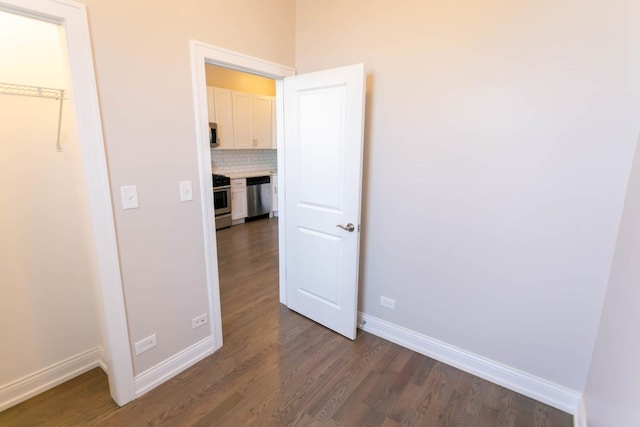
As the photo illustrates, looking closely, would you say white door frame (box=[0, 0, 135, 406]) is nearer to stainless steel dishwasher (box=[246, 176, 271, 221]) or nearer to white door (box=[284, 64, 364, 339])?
white door (box=[284, 64, 364, 339])

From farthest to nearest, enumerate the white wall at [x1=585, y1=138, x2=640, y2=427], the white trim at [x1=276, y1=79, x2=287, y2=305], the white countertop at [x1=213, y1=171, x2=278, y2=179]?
1. the white countertop at [x1=213, y1=171, x2=278, y2=179]
2. the white trim at [x1=276, y1=79, x2=287, y2=305]
3. the white wall at [x1=585, y1=138, x2=640, y2=427]

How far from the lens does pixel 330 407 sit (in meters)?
1.88

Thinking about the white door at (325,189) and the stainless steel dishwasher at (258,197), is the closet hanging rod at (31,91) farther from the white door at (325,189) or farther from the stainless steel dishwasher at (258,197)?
the stainless steel dishwasher at (258,197)

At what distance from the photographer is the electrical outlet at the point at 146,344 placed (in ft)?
6.29

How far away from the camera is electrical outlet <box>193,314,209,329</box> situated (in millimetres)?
2227

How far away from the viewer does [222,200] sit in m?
5.38

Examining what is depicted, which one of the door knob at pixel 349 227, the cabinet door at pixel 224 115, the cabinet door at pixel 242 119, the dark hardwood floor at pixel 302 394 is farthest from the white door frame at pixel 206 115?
the cabinet door at pixel 242 119

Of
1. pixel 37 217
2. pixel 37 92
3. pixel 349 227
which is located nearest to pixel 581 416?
pixel 349 227

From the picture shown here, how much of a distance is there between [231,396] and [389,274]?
1.40 m

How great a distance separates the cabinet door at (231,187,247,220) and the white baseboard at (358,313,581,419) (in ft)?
12.3

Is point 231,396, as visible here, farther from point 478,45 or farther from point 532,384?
point 478,45

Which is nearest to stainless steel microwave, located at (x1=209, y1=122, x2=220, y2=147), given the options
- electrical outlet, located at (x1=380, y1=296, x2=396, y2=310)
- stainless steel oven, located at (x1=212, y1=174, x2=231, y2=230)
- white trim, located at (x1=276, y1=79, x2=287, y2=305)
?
stainless steel oven, located at (x1=212, y1=174, x2=231, y2=230)

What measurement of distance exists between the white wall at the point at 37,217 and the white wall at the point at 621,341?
2.50 m

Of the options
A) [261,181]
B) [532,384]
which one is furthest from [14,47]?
[261,181]
